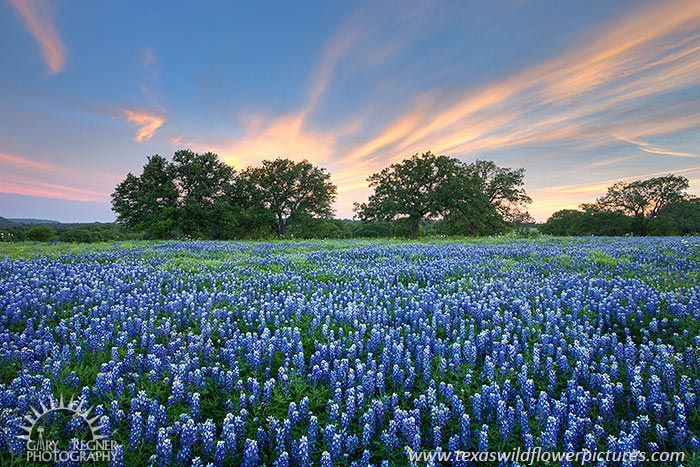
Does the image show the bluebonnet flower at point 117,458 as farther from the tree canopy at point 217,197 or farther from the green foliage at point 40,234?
the green foliage at point 40,234

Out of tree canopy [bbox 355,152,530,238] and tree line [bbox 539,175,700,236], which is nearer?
tree canopy [bbox 355,152,530,238]

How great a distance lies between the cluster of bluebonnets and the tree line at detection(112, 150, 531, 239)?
34.5 meters

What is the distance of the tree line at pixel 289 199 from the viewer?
40.7 metres

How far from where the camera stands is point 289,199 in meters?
51.1

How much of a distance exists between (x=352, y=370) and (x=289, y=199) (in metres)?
48.8

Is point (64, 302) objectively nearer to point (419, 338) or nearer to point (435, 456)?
point (419, 338)

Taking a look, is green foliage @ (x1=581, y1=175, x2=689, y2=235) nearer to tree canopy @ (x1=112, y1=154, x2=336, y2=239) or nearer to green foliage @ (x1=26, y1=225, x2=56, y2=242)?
tree canopy @ (x1=112, y1=154, x2=336, y2=239)

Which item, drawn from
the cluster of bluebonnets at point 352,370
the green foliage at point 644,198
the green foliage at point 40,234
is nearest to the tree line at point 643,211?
the green foliage at point 644,198

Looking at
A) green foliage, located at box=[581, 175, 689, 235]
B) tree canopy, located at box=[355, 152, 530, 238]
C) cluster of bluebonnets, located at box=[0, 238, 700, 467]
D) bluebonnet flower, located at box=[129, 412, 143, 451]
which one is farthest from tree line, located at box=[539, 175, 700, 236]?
bluebonnet flower, located at box=[129, 412, 143, 451]

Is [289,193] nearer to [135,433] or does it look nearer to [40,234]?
[40,234]

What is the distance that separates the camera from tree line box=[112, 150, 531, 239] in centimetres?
4069

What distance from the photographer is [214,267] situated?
9.38m

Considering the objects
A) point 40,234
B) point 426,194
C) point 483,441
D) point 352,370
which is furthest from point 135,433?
point 40,234

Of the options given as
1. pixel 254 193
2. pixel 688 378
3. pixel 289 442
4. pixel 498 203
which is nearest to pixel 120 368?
pixel 289 442
